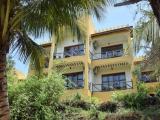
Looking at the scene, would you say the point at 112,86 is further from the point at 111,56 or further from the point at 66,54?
the point at 66,54

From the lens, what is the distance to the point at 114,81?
34.5m

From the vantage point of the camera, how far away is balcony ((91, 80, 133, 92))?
3299 cm

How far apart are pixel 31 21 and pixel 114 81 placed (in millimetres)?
22368

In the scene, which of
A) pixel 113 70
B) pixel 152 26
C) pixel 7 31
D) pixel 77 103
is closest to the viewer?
pixel 7 31

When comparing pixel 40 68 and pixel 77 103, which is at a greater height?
pixel 40 68

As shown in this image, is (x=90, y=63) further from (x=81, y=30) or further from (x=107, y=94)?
(x=81, y=30)

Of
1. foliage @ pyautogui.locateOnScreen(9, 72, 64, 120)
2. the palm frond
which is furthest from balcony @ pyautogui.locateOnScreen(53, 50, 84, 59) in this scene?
the palm frond

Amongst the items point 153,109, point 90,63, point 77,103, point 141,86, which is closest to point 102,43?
point 90,63

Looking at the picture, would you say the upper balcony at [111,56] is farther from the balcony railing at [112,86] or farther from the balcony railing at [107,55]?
the balcony railing at [112,86]

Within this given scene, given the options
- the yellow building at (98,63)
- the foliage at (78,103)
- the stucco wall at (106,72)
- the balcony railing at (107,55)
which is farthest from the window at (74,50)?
the foliage at (78,103)

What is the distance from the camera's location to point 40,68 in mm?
15055

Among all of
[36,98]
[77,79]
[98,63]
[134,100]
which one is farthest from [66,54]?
[36,98]

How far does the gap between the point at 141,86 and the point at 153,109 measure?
19.3 feet

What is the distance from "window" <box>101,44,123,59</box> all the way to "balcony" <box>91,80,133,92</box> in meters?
2.95
